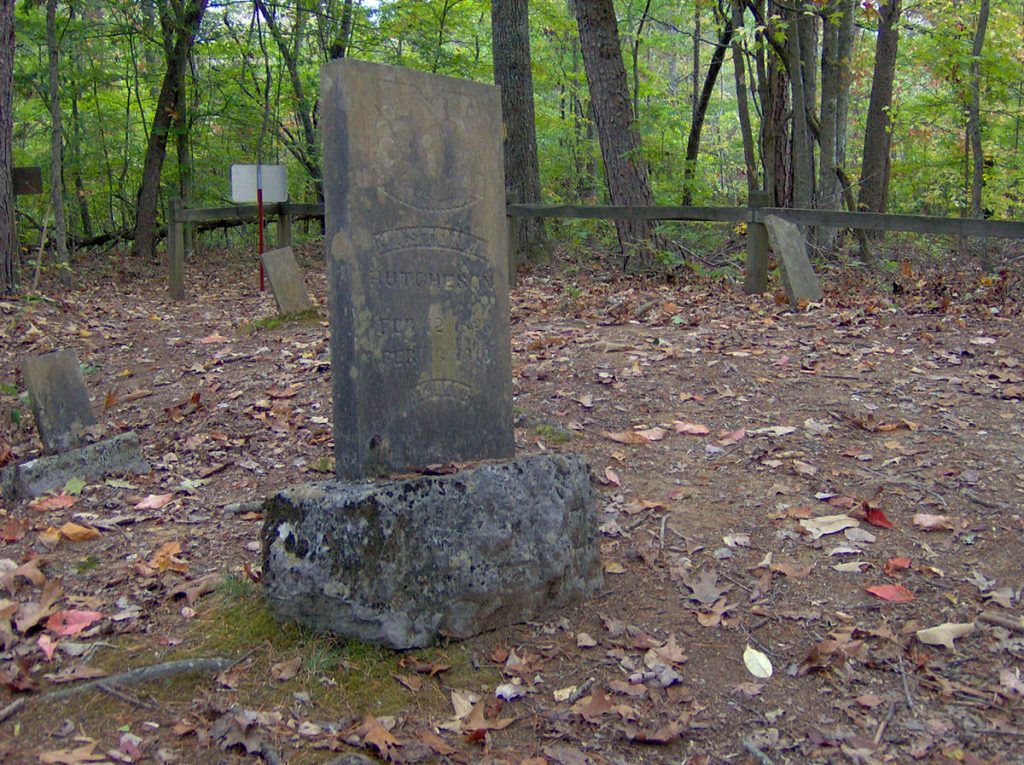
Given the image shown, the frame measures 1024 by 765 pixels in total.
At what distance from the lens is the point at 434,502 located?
3582 millimetres

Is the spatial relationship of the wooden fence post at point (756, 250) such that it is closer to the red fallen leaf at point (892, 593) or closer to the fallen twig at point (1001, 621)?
the red fallen leaf at point (892, 593)

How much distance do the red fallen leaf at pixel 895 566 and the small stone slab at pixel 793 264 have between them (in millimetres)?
4696

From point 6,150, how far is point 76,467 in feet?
21.5

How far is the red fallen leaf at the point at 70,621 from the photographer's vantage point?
360 centimetres

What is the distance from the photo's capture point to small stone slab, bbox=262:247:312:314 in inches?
338

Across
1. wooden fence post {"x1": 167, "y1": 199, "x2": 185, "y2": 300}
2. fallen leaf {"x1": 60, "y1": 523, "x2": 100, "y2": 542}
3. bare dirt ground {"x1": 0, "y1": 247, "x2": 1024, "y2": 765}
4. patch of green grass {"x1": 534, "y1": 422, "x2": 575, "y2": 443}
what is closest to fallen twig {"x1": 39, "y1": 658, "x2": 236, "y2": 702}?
bare dirt ground {"x1": 0, "y1": 247, "x2": 1024, "y2": 765}

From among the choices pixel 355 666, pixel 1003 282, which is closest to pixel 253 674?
pixel 355 666

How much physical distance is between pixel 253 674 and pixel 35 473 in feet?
8.06

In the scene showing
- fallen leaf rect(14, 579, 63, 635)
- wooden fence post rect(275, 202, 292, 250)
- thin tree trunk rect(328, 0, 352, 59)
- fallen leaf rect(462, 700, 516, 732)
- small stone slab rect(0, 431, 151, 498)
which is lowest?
fallen leaf rect(462, 700, 516, 732)

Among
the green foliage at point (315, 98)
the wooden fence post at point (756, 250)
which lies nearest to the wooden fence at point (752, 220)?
the wooden fence post at point (756, 250)

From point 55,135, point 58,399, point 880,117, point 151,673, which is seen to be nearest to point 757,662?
point 151,673

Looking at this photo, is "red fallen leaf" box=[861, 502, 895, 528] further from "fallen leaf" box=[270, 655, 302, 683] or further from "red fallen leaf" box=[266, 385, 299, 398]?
"red fallen leaf" box=[266, 385, 299, 398]

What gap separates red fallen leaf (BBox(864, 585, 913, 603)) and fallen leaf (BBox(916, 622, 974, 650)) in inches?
7.8

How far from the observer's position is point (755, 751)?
3.00 meters
